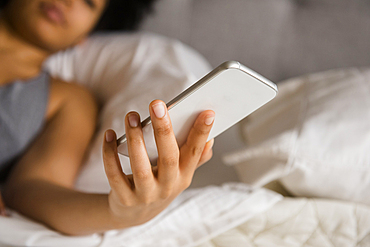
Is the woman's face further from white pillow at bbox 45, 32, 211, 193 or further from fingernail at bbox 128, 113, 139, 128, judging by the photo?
fingernail at bbox 128, 113, 139, 128

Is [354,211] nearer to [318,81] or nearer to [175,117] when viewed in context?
[318,81]

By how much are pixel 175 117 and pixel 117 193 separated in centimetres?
11

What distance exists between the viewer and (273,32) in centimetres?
82

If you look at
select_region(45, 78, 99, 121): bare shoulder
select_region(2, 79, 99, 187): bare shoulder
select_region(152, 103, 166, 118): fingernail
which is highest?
select_region(152, 103, 166, 118): fingernail

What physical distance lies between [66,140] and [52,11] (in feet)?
1.12

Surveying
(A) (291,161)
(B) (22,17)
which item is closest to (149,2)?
(B) (22,17)

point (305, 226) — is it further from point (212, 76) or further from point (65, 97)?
point (65, 97)

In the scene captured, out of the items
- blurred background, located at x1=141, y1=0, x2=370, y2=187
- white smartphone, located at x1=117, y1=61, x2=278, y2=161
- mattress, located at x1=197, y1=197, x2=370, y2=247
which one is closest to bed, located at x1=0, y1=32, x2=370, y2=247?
mattress, located at x1=197, y1=197, x2=370, y2=247

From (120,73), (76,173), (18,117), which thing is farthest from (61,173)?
Result: (120,73)

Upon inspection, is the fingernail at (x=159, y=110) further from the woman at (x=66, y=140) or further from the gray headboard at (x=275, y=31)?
the gray headboard at (x=275, y=31)

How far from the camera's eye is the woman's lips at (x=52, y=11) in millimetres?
681

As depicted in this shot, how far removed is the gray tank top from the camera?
1.98 feet

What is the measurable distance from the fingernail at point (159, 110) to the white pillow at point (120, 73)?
0.28 meters

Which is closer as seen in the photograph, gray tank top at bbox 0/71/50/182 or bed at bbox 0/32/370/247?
bed at bbox 0/32/370/247
